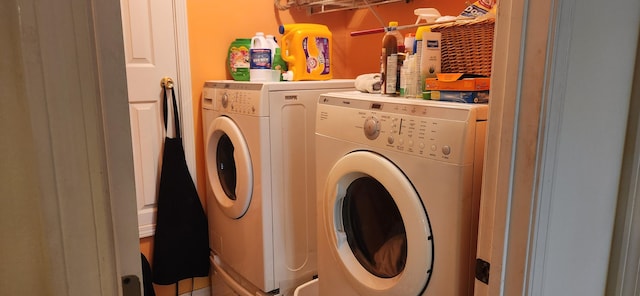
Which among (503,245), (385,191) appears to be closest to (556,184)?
(503,245)

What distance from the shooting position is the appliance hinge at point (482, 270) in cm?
99

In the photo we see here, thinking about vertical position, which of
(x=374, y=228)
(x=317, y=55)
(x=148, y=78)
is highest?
(x=317, y=55)

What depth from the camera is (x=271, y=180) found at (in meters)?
1.88

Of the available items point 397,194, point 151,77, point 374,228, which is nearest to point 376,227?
point 374,228

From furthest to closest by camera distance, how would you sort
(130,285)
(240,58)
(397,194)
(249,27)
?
1. (249,27)
2. (240,58)
3. (397,194)
4. (130,285)

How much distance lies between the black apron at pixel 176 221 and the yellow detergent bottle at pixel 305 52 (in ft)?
2.01

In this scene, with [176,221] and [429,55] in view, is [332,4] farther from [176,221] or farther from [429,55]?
[176,221]

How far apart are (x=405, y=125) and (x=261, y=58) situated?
1.10m

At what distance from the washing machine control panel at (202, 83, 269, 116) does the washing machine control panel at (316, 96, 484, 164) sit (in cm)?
38

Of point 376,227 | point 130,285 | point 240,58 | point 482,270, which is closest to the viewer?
point 130,285

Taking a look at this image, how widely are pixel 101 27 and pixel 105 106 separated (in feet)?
0.28

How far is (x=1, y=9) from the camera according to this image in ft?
1.42

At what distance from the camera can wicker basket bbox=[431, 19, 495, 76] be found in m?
1.22

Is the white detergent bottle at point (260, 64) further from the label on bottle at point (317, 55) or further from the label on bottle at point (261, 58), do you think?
the label on bottle at point (317, 55)
